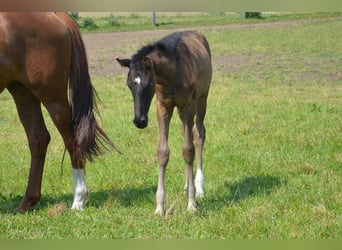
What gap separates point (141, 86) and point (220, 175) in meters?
2.23

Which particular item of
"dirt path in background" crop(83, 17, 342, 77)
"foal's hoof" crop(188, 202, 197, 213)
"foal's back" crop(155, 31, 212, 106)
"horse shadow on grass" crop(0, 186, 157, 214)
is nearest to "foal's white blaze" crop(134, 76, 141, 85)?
"foal's back" crop(155, 31, 212, 106)

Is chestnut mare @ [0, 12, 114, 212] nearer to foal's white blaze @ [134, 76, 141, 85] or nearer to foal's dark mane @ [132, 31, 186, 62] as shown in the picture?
foal's dark mane @ [132, 31, 186, 62]

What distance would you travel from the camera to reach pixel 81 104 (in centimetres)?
490

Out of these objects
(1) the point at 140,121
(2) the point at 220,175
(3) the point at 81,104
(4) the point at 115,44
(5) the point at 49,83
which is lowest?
(4) the point at 115,44

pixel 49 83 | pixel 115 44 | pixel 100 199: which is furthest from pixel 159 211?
pixel 115 44

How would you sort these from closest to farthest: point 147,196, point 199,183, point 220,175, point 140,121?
point 140,121, point 147,196, point 199,183, point 220,175

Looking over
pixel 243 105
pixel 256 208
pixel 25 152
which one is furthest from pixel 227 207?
pixel 243 105

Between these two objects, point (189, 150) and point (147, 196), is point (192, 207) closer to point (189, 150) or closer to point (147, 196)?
point (189, 150)

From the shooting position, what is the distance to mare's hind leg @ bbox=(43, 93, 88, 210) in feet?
15.5

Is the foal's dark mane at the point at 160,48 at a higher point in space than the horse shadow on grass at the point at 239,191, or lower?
higher

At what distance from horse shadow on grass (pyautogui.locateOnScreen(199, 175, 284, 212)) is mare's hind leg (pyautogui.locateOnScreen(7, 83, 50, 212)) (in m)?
1.70

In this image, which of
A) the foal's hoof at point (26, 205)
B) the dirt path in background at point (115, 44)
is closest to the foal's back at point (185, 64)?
the foal's hoof at point (26, 205)

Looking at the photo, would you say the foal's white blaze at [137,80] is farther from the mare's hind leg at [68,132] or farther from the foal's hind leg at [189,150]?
the mare's hind leg at [68,132]

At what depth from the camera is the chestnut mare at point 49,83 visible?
448 centimetres
